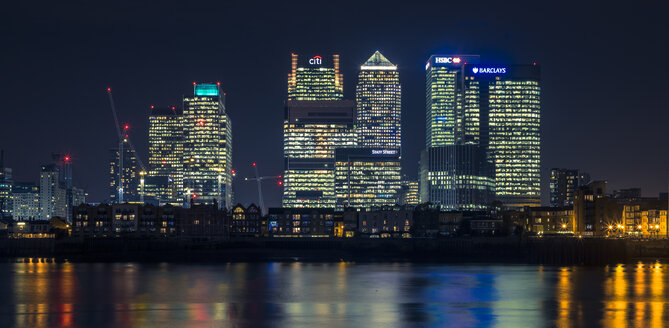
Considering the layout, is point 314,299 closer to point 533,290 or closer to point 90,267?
point 533,290

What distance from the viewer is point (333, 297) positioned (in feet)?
286

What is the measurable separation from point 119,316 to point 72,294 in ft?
61.9

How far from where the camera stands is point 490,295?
89125mm

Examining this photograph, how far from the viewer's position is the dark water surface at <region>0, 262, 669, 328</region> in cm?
7025

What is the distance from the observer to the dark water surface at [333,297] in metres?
70.2

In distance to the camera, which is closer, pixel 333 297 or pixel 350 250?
pixel 333 297

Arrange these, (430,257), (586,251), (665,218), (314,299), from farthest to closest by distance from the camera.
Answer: (665,218) → (430,257) → (586,251) → (314,299)

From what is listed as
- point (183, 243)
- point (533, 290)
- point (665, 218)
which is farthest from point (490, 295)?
point (665, 218)

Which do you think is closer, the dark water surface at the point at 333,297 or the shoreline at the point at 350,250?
the dark water surface at the point at 333,297

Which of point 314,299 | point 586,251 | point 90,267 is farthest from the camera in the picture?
point 586,251

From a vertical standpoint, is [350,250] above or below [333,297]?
above

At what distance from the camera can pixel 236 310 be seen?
76812mm

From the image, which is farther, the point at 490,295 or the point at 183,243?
the point at 183,243

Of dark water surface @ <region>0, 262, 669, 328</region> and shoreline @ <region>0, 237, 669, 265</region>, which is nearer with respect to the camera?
dark water surface @ <region>0, 262, 669, 328</region>
